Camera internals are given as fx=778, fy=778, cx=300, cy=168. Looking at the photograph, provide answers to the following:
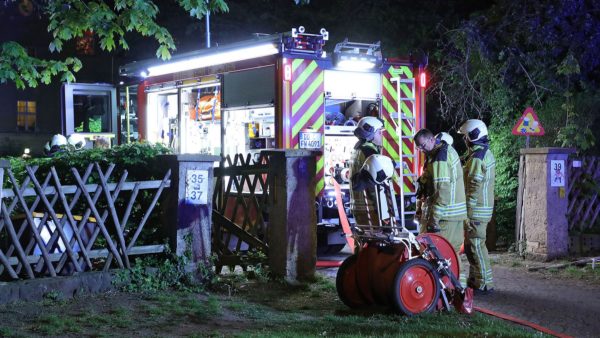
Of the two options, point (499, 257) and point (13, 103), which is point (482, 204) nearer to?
point (499, 257)

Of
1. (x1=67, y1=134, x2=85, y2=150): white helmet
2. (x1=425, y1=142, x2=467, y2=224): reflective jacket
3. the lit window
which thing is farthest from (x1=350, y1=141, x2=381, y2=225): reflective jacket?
the lit window

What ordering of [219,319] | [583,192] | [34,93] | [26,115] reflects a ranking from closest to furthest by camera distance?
[219,319] → [583,192] → [34,93] → [26,115]

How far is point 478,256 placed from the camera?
8445 mm

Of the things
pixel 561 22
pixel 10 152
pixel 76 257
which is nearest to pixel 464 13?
pixel 561 22

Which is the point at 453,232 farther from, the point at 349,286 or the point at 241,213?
the point at 241,213

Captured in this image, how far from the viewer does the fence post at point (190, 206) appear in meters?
8.37

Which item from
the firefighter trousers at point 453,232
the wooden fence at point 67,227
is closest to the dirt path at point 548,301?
the firefighter trousers at point 453,232

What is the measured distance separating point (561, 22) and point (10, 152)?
34047mm

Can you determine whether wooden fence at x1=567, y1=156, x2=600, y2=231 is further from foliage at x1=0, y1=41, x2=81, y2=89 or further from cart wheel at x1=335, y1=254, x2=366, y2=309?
foliage at x1=0, y1=41, x2=81, y2=89

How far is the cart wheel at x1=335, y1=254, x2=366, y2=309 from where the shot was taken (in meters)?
7.21

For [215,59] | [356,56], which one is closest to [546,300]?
[356,56]

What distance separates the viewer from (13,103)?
1673 inches

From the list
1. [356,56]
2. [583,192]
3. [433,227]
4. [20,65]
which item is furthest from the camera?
[583,192]

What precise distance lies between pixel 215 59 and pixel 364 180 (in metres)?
5.22
